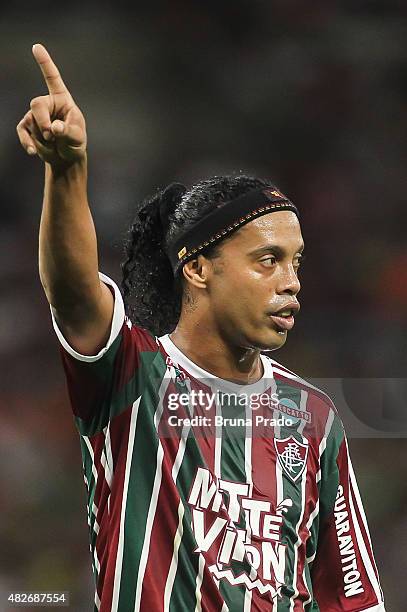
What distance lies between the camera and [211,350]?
68.7 inches

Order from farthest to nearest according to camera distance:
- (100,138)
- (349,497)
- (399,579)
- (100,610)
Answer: (100,138) → (399,579) → (349,497) → (100,610)

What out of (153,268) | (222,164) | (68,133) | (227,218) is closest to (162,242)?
(153,268)

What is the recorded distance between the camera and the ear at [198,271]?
5.73 feet

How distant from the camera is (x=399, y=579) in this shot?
9.57 ft

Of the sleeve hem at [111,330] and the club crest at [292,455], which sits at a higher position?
the sleeve hem at [111,330]

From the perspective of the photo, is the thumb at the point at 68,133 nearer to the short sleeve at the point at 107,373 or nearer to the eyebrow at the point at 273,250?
the short sleeve at the point at 107,373

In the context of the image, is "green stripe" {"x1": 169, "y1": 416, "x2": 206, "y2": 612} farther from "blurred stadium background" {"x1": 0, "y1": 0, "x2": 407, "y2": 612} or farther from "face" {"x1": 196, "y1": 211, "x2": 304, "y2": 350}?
"blurred stadium background" {"x1": 0, "y1": 0, "x2": 407, "y2": 612}

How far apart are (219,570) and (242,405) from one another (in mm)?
324

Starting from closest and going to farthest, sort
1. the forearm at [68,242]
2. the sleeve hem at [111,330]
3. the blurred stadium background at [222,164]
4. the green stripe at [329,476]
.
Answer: the forearm at [68,242], the sleeve hem at [111,330], the green stripe at [329,476], the blurred stadium background at [222,164]

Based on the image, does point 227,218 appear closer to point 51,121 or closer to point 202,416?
point 202,416

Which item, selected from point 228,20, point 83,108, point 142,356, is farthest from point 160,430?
point 228,20

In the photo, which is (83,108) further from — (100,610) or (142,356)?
(100,610)

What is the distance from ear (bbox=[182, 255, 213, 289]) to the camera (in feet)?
5.73

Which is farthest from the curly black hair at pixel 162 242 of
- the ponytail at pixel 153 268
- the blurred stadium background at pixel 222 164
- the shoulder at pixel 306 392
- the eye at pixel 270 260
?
the blurred stadium background at pixel 222 164
